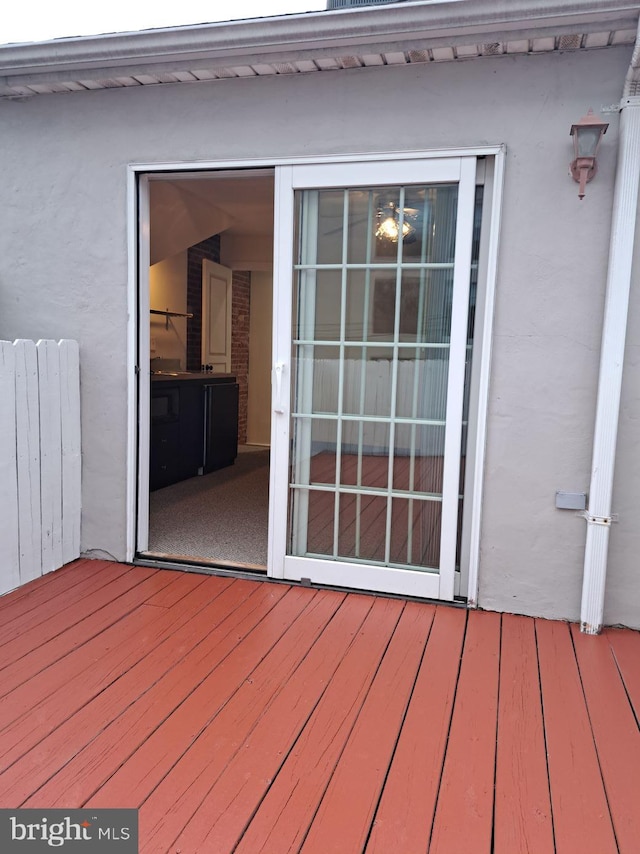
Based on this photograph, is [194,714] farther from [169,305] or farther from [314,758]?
[169,305]

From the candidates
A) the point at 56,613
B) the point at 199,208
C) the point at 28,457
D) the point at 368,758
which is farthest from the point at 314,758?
the point at 199,208

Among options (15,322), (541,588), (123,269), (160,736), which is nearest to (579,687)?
(541,588)

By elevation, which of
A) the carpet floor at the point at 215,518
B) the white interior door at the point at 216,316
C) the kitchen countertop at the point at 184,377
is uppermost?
the white interior door at the point at 216,316

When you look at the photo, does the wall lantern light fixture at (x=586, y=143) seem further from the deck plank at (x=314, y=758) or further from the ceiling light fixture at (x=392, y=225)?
the deck plank at (x=314, y=758)

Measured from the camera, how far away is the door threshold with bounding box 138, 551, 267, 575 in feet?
11.6

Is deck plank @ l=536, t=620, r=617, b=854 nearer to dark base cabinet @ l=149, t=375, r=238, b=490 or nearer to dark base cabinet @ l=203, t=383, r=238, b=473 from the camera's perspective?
dark base cabinet @ l=149, t=375, r=238, b=490

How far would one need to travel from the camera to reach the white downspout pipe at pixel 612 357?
2711mm

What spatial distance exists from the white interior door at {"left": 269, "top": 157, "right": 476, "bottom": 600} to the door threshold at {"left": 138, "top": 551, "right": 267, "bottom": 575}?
0.55ft

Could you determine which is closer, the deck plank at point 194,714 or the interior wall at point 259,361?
the deck plank at point 194,714

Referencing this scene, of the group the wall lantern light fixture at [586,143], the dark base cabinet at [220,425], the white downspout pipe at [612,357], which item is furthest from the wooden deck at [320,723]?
the dark base cabinet at [220,425]

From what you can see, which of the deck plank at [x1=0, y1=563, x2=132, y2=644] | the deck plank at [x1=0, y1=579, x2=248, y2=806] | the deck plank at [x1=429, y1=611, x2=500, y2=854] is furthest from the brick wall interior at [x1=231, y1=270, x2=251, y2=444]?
the deck plank at [x1=429, y1=611, x2=500, y2=854]

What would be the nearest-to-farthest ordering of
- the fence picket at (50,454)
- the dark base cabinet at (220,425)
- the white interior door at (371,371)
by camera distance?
the white interior door at (371,371)
the fence picket at (50,454)
the dark base cabinet at (220,425)

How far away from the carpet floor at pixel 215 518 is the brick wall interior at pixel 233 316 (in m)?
1.54

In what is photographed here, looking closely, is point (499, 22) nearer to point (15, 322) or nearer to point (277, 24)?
point (277, 24)
